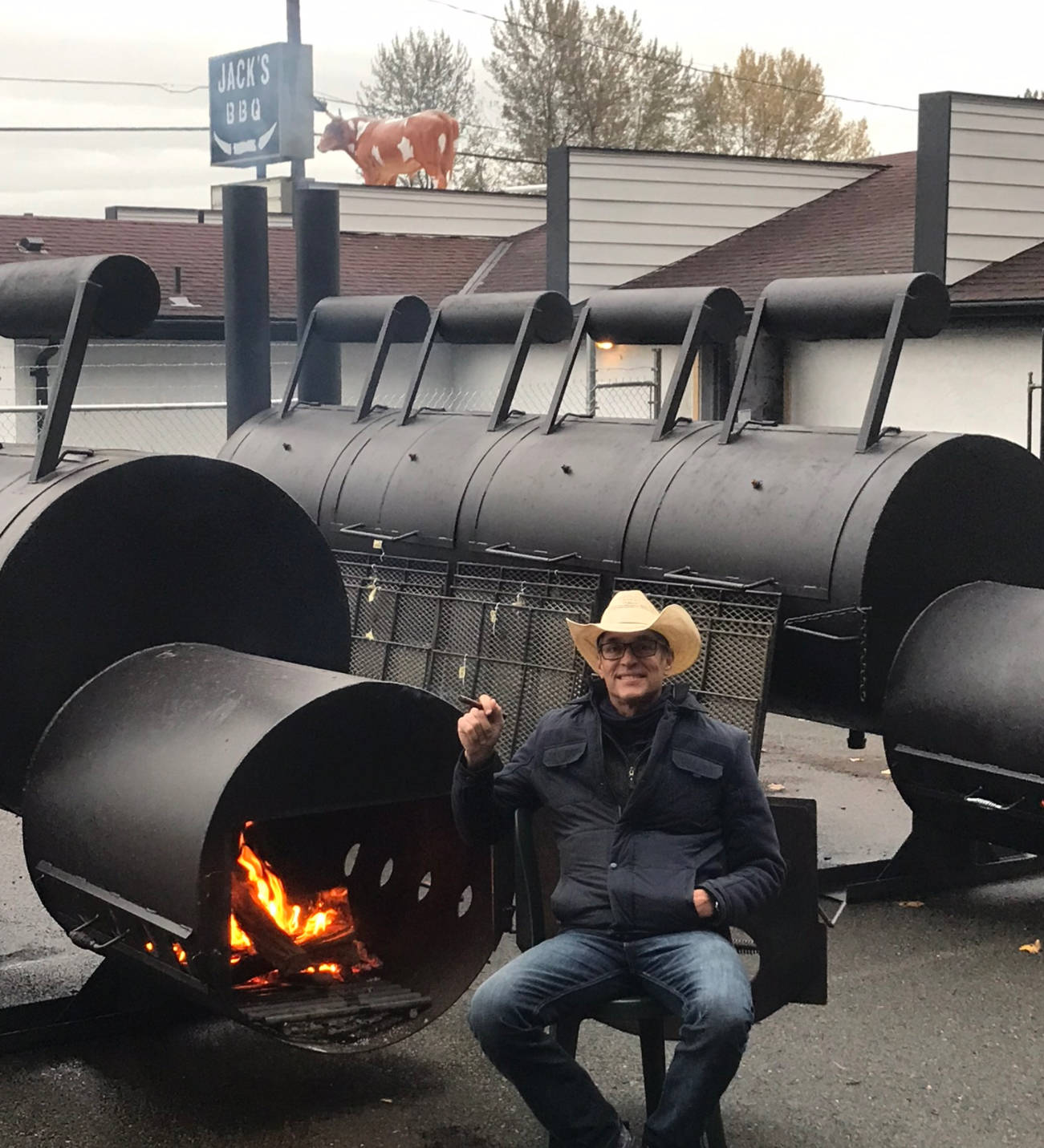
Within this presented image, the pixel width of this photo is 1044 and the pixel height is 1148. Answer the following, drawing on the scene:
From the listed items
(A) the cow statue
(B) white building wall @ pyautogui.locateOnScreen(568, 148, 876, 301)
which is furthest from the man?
(A) the cow statue

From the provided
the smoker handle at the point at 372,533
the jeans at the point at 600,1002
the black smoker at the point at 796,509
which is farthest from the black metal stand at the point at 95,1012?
the smoker handle at the point at 372,533

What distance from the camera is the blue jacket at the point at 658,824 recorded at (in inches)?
162

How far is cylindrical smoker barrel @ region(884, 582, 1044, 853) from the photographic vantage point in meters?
5.88

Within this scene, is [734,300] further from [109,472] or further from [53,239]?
[53,239]

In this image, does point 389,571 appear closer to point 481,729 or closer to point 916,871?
point 916,871

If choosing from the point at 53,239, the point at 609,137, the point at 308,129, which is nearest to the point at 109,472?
the point at 53,239

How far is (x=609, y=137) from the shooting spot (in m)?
41.2

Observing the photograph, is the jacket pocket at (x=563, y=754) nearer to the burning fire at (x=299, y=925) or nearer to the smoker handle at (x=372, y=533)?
the burning fire at (x=299, y=925)

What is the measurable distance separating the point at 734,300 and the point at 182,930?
15.5 ft

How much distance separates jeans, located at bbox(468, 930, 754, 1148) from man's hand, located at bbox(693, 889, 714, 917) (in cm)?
7

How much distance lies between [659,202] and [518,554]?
40.6 feet

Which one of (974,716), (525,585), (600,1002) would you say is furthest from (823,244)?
(600,1002)

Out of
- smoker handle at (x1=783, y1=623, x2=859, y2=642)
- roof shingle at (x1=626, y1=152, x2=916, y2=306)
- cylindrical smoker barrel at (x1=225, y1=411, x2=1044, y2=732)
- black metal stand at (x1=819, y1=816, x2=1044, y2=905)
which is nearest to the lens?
smoker handle at (x1=783, y1=623, x2=859, y2=642)

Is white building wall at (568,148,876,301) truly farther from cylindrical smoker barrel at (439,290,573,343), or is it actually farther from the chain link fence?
cylindrical smoker barrel at (439,290,573,343)
